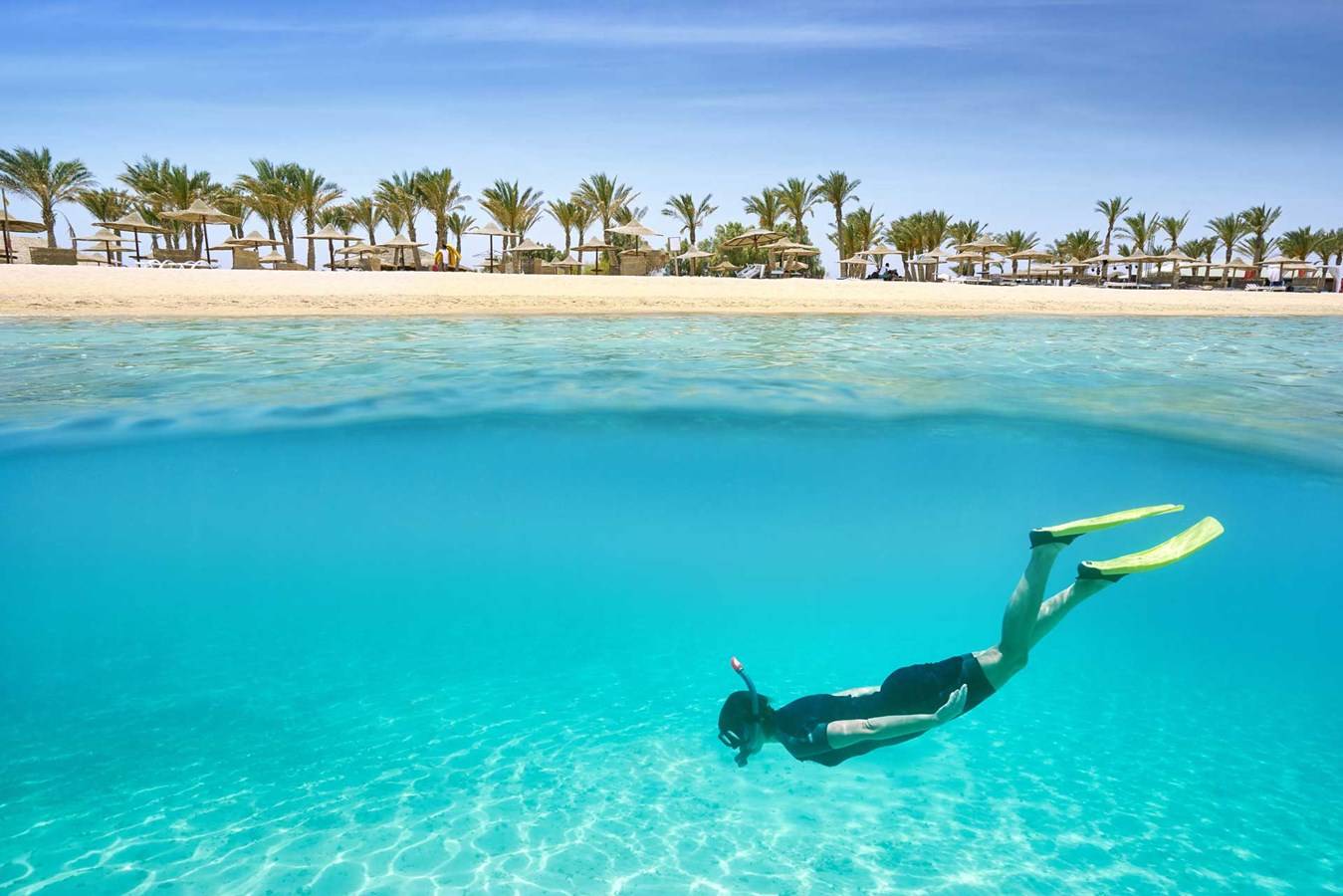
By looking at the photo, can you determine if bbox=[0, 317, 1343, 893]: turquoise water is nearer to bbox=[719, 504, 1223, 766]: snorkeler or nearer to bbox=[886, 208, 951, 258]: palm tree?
bbox=[719, 504, 1223, 766]: snorkeler

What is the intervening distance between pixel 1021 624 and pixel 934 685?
0.49m

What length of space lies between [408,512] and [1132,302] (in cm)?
2587

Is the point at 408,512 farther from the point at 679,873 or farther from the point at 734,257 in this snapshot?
the point at 734,257

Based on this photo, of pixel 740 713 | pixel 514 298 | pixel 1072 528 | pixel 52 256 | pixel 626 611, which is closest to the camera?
pixel 740 713

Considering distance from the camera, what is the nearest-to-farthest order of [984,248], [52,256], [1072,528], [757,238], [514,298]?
[1072,528] → [514,298] → [52,256] → [757,238] → [984,248]

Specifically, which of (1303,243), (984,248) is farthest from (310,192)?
(1303,243)

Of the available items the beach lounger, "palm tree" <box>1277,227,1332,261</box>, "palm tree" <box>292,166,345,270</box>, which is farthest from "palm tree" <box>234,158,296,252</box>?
"palm tree" <box>1277,227,1332,261</box>

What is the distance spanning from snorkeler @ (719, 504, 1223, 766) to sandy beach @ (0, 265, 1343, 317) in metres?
18.3

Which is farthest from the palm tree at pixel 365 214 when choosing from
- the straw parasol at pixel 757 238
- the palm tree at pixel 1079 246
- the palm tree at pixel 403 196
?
the palm tree at pixel 1079 246

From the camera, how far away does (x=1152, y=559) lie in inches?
146

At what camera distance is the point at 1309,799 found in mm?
4414

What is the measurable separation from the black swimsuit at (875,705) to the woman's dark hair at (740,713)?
2.0 inches

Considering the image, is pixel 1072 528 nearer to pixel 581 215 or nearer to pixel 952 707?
pixel 952 707

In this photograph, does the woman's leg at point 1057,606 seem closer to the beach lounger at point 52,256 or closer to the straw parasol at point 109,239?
the beach lounger at point 52,256
